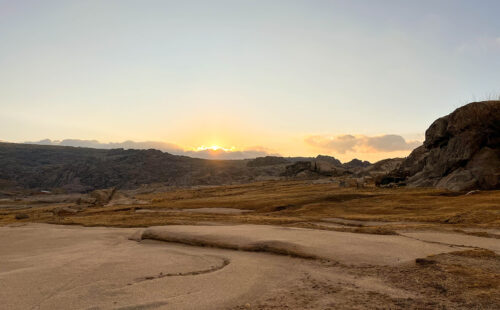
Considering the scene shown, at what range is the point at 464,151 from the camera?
2767 centimetres

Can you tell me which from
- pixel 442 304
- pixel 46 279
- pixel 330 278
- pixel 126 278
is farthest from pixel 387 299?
pixel 46 279

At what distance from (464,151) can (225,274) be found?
26455 millimetres

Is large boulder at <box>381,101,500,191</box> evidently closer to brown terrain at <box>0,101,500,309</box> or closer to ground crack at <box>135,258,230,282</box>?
brown terrain at <box>0,101,500,309</box>

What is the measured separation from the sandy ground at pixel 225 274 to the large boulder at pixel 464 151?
18.1 meters

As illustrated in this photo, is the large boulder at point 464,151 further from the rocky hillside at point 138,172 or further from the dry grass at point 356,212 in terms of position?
the rocky hillside at point 138,172

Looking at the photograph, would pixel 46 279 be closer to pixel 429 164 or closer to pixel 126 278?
pixel 126 278

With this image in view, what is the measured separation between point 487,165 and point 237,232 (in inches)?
859

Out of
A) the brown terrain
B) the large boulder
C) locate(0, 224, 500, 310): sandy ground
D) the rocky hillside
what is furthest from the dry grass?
the rocky hillside

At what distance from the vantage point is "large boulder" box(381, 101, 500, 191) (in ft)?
82.1

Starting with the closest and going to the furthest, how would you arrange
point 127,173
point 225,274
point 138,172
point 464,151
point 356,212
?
1. point 225,274
2. point 356,212
3. point 464,151
4. point 127,173
5. point 138,172

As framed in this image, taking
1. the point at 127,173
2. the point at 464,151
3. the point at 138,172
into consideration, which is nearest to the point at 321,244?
the point at 464,151

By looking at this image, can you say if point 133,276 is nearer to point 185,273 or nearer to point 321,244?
point 185,273

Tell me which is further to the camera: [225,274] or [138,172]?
[138,172]

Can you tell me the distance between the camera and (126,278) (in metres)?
6.18
